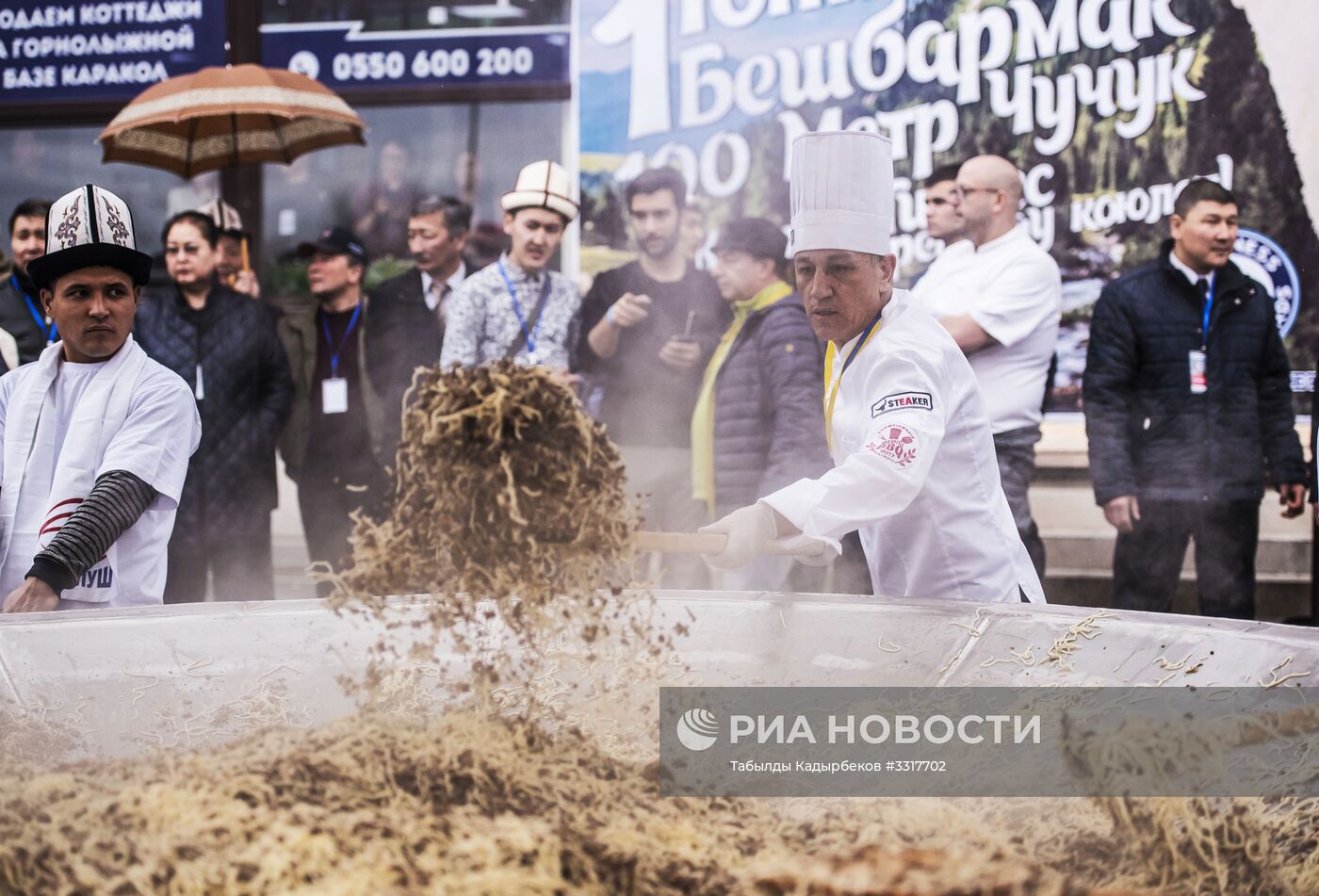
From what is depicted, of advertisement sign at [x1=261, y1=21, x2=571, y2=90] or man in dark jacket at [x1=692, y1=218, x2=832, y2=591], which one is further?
advertisement sign at [x1=261, y1=21, x2=571, y2=90]

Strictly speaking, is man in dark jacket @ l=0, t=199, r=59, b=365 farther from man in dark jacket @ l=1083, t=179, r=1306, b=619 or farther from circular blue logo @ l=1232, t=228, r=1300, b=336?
circular blue logo @ l=1232, t=228, r=1300, b=336

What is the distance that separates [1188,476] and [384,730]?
3524 millimetres

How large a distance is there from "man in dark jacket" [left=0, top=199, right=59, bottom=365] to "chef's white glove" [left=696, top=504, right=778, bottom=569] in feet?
10.5

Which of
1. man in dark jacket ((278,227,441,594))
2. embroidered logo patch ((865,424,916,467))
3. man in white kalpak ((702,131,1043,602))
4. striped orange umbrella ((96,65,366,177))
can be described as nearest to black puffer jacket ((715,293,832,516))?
man in dark jacket ((278,227,441,594))

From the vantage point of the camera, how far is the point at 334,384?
5.20 metres

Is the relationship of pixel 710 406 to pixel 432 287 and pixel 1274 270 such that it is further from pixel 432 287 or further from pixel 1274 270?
pixel 1274 270

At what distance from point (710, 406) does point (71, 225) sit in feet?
7.67

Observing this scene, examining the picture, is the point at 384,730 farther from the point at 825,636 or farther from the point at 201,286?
the point at 201,286

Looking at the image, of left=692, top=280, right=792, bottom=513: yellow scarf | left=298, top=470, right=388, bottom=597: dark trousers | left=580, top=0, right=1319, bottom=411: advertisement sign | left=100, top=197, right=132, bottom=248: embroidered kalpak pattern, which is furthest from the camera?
left=580, top=0, right=1319, bottom=411: advertisement sign

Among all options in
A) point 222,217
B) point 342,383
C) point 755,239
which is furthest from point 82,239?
point 222,217

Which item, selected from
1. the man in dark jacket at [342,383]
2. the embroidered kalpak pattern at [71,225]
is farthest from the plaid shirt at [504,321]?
the embroidered kalpak pattern at [71,225]

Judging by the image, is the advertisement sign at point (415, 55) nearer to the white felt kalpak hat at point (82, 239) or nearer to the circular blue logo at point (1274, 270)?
the circular blue logo at point (1274, 270)

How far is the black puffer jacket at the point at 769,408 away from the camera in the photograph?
448 cm

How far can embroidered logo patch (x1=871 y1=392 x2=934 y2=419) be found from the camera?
277 cm
